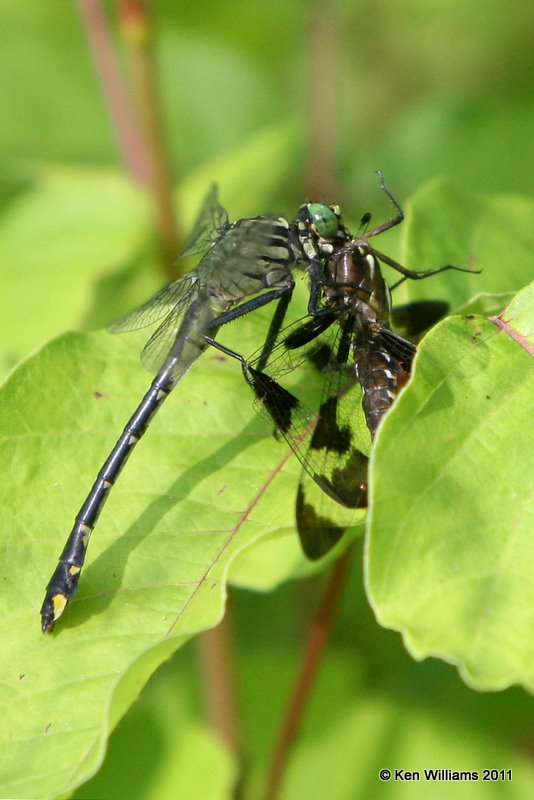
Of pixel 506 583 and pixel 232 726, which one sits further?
pixel 232 726

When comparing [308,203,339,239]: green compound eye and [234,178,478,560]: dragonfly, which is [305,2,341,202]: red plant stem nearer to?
[308,203,339,239]: green compound eye

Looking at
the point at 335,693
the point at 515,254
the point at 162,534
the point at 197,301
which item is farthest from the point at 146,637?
the point at 335,693

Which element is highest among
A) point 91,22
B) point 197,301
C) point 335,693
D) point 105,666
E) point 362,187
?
point 91,22

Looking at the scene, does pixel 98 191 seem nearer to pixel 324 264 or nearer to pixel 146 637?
pixel 324 264

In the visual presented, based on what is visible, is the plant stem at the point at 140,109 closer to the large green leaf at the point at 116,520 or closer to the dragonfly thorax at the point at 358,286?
the dragonfly thorax at the point at 358,286

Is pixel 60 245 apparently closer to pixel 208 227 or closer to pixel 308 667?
pixel 208 227

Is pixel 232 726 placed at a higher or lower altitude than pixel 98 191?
lower

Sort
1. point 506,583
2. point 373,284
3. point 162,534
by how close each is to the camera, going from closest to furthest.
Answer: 1. point 506,583
2. point 162,534
3. point 373,284
